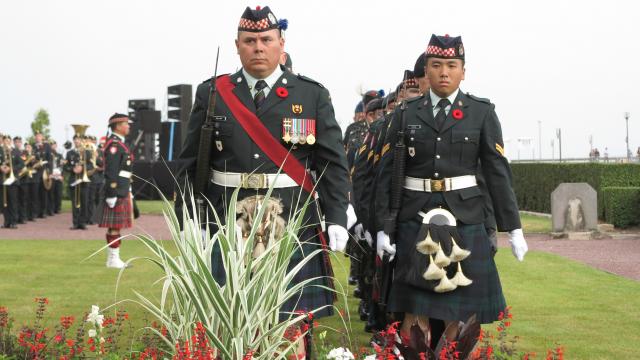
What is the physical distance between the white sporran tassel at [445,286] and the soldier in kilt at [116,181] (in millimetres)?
7730

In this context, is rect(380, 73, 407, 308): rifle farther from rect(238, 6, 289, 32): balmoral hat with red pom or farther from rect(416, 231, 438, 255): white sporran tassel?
rect(238, 6, 289, 32): balmoral hat with red pom

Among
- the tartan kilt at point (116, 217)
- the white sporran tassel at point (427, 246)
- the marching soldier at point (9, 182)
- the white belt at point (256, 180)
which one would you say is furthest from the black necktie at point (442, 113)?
the marching soldier at point (9, 182)

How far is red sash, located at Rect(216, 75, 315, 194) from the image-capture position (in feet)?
16.8

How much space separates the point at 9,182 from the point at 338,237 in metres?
18.5

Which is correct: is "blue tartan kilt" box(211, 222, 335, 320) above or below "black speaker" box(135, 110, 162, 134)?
below

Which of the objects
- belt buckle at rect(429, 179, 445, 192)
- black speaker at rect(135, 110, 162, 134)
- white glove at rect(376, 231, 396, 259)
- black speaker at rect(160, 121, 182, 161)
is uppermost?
black speaker at rect(135, 110, 162, 134)

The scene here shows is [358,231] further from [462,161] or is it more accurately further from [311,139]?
[311,139]

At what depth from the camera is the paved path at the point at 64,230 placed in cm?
1912

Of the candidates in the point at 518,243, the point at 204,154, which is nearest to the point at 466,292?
the point at 518,243

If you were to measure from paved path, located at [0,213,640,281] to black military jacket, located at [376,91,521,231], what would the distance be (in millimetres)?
5644

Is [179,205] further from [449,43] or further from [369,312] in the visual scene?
[369,312]

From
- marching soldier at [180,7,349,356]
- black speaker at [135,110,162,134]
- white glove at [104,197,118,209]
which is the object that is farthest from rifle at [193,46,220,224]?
black speaker at [135,110,162,134]

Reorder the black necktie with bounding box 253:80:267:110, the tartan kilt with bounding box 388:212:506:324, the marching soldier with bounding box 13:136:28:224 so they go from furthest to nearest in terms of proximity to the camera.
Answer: the marching soldier with bounding box 13:136:28:224 → the tartan kilt with bounding box 388:212:506:324 → the black necktie with bounding box 253:80:267:110

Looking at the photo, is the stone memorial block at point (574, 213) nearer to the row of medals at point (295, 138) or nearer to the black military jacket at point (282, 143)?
the black military jacket at point (282, 143)
